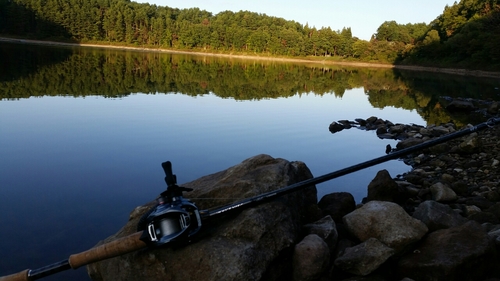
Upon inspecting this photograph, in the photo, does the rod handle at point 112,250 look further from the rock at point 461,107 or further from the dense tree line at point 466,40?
the dense tree line at point 466,40

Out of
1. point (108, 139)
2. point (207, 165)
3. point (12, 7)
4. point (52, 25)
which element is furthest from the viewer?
point (52, 25)

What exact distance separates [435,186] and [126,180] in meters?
6.25

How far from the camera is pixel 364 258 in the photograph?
3.95m

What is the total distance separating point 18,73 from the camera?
25359 mm

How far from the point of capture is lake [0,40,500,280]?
6.24 metres

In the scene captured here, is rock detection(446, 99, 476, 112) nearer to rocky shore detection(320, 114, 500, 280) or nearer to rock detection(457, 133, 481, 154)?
rock detection(457, 133, 481, 154)

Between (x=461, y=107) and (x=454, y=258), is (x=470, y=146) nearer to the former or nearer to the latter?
(x=454, y=258)

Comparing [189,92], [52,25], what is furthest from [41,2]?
[189,92]

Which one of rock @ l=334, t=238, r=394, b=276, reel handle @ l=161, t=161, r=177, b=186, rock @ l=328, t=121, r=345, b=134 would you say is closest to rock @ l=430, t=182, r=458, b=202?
Answer: rock @ l=334, t=238, r=394, b=276

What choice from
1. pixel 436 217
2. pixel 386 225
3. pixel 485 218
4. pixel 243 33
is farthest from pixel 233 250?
pixel 243 33

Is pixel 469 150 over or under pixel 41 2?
under

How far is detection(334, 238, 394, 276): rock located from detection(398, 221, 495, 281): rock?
0.91 feet

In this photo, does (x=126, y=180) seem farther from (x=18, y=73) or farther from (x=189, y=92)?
(x=18, y=73)

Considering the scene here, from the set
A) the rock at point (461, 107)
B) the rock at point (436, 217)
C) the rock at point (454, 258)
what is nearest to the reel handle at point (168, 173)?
the rock at point (454, 258)
